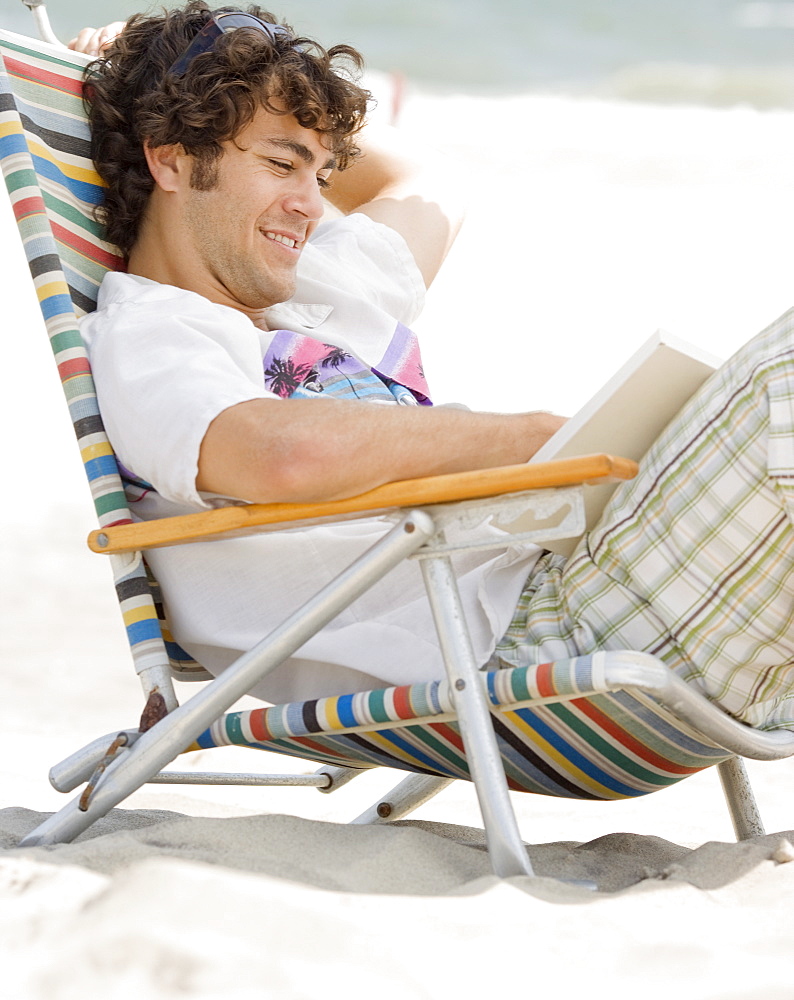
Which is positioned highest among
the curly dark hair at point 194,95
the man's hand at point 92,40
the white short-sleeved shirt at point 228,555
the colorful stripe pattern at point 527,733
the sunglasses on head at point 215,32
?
the man's hand at point 92,40

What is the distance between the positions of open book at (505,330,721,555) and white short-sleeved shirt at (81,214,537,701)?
10.8 inches

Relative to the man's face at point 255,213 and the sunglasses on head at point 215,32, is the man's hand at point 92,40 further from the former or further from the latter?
the man's face at point 255,213

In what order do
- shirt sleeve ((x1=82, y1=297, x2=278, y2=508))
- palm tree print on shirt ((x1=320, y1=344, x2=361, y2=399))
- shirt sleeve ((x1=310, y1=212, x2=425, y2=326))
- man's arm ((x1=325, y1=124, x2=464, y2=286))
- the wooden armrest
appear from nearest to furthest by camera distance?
1. the wooden armrest
2. shirt sleeve ((x1=82, y1=297, x2=278, y2=508))
3. palm tree print on shirt ((x1=320, y1=344, x2=361, y2=399))
4. shirt sleeve ((x1=310, y1=212, x2=425, y2=326))
5. man's arm ((x1=325, y1=124, x2=464, y2=286))

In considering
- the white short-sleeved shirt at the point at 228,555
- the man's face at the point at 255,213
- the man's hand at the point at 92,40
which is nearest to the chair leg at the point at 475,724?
the white short-sleeved shirt at the point at 228,555

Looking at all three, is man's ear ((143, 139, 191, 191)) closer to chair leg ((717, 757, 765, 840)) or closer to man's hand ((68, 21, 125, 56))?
man's hand ((68, 21, 125, 56))

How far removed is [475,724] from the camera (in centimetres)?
165

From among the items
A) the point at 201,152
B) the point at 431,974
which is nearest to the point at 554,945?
the point at 431,974

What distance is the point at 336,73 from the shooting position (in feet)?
8.64

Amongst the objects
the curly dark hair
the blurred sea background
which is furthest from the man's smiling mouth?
the blurred sea background

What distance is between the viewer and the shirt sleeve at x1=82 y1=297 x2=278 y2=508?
1.92 meters

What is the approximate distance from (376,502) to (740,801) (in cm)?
105

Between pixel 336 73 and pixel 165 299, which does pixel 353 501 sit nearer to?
pixel 165 299

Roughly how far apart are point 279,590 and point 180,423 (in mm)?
381

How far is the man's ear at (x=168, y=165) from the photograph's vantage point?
2.53 m
